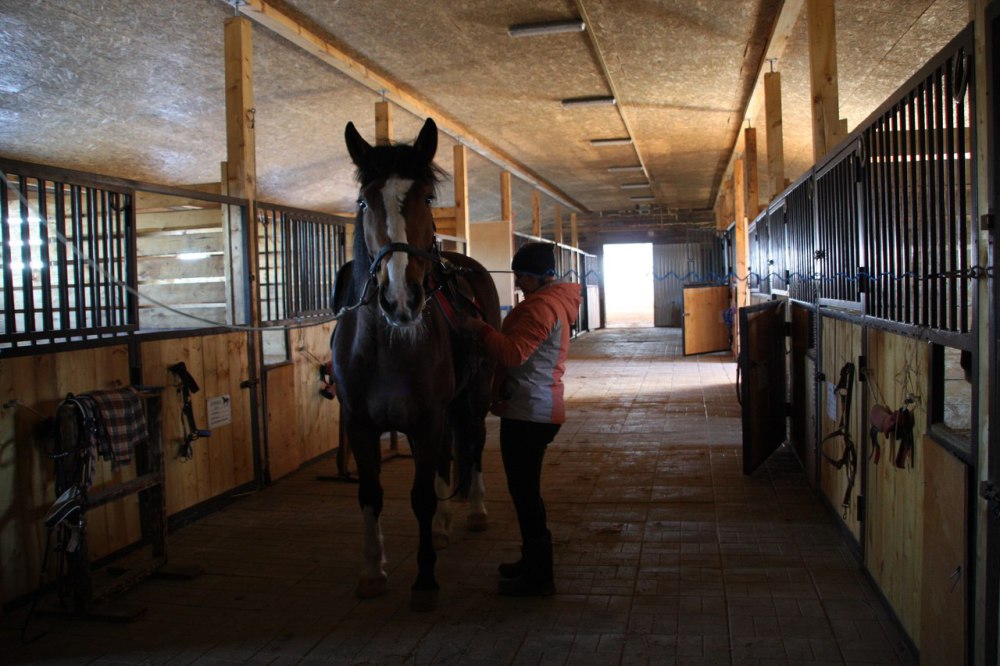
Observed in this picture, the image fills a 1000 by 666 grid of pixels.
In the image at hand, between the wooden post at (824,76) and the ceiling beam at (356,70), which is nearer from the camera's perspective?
the wooden post at (824,76)

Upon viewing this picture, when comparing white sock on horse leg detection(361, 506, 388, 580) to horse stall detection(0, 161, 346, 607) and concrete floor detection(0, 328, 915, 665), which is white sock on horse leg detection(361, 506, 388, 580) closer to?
concrete floor detection(0, 328, 915, 665)

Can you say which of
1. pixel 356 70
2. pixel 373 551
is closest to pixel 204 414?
pixel 373 551

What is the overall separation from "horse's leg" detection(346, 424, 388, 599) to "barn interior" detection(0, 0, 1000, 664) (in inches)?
7.6

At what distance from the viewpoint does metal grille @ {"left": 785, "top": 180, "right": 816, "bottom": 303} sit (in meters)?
3.97

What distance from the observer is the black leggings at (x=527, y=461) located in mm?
2584

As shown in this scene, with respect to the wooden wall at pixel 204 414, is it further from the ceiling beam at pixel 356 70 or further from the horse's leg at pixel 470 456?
the ceiling beam at pixel 356 70

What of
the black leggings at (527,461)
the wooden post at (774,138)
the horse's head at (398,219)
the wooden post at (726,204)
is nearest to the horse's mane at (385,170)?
the horse's head at (398,219)

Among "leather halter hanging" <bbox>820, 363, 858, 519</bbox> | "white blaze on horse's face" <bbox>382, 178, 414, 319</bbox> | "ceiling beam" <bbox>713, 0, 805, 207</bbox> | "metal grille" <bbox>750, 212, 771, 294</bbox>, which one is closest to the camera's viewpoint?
"white blaze on horse's face" <bbox>382, 178, 414, 319</bbox>

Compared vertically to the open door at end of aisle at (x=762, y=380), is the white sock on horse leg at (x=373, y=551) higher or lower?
lower

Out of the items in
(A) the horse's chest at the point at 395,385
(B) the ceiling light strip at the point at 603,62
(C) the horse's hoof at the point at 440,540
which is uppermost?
(B) the ceiling light strip at the point at 603,62

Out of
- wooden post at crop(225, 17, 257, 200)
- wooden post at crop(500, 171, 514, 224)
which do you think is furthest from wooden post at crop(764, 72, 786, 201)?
wooden post at crop(500, 171, 514, 224)

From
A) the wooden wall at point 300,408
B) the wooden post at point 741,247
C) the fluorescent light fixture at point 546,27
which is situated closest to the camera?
the wooden wall at point 300,408

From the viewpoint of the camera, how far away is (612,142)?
992 centimetres

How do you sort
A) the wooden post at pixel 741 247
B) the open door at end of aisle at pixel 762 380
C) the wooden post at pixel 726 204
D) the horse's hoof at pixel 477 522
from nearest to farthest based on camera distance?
the horse's hoof at pixel 477 522, the open door at end of aisle at pixel 762 380, the wooden post at pixel 741 247, the wooden post at pixel 726 204
